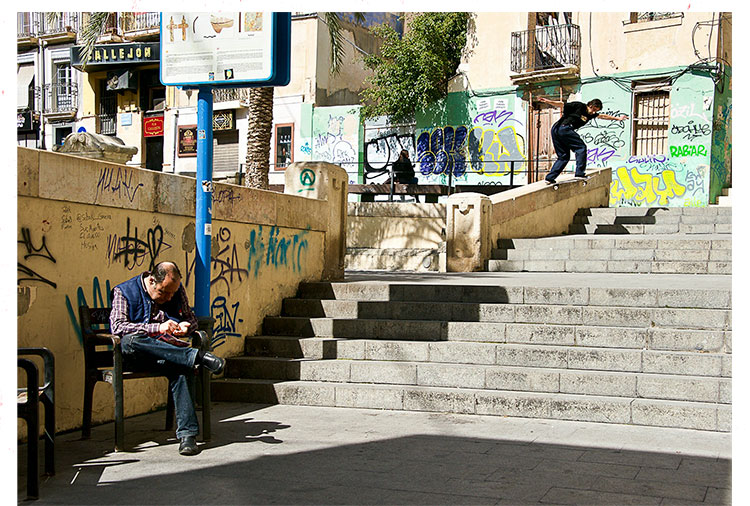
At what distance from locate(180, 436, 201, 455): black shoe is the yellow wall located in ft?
4.06

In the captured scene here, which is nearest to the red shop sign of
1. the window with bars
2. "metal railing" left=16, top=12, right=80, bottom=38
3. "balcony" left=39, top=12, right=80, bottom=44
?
"balcony" left=39, top=12, right=80, bottom=44

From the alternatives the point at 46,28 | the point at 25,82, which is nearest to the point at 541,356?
the point at 46,28

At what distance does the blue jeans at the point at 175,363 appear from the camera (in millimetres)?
5695

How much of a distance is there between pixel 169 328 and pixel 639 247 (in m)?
8.70

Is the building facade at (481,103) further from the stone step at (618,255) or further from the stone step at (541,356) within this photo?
the stone step at (541,356)

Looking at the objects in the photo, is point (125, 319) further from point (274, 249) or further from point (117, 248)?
point (274, 249)

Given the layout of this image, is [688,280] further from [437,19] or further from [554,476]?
[437,19]

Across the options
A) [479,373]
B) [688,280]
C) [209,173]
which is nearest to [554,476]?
[479,373]

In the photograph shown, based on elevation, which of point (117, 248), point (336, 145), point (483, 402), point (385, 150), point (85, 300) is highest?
point (336, 145)

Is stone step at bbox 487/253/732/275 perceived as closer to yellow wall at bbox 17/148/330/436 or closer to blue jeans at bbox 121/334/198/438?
yellow wall at bbox 17/148/330/436

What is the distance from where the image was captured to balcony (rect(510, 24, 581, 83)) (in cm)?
2370

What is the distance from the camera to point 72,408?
254 inches

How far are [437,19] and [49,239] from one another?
70.5 ft

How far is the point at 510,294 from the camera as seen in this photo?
8531 mm
